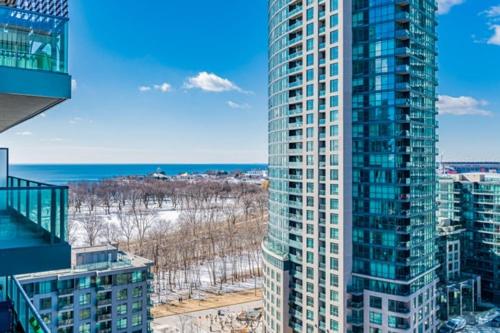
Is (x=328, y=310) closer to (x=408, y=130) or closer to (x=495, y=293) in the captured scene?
(x=408, y=130)

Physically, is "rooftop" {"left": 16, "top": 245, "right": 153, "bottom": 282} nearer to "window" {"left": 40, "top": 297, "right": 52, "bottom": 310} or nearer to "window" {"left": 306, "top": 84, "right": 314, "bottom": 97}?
"window" {"left": 40, "top": 297, "right": 52, "bottom": 310}

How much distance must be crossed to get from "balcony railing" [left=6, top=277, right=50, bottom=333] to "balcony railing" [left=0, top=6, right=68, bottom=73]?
9.97ft

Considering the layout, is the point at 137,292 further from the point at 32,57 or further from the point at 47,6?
the point at 47,6

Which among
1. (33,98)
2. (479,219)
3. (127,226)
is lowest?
(127,226)

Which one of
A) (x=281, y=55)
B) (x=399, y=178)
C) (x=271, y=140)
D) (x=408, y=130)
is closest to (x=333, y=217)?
(x=399, y=178)

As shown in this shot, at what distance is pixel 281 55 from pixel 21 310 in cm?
2416

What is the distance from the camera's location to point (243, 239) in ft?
158

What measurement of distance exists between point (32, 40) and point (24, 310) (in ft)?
11.3

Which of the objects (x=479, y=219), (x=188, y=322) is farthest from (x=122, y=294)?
(x=479, y=219)

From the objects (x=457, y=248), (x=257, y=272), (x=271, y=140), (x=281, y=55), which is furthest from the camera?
(x=257, y=272)

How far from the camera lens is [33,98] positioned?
4.75m

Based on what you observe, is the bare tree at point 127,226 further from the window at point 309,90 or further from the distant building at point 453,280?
the distant building at point 453,280

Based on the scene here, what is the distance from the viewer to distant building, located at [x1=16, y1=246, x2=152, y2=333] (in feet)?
66.2

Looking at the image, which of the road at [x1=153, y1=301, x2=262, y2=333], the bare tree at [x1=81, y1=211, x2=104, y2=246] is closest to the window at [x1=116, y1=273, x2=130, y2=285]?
the road at [x1=153, y1=301, x2=262, y2=333]
